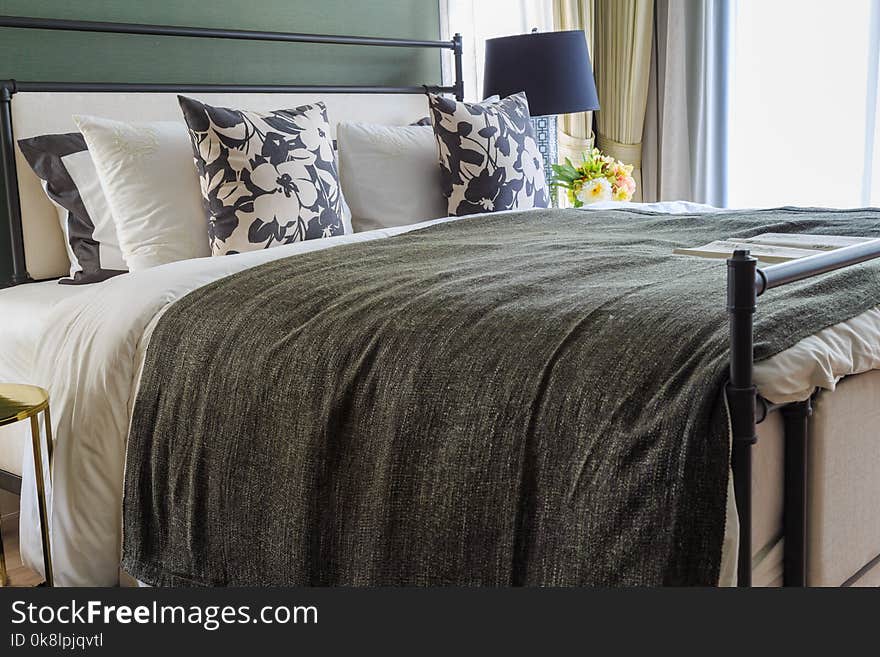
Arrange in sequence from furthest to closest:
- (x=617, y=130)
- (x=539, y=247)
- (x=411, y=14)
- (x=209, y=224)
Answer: (x=617, y=130)
(x=411, y=14)
(x=209, y=224)
(x=539, y=247)

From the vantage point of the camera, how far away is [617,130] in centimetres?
452

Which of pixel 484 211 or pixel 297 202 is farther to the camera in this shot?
pixel 484 211

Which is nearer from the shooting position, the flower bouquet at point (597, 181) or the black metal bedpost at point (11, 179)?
the black metal bedpost at point (11, 179)

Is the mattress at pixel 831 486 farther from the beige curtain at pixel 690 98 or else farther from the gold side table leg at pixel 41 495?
the beige curtain at pixel 690 98

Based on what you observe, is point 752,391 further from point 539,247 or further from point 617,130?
point 617,130

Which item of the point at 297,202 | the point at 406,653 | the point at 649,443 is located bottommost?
the point at 406,653

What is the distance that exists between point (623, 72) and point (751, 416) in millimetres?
3508

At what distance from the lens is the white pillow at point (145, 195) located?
8.16 ft

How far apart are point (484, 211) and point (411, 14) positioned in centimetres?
140

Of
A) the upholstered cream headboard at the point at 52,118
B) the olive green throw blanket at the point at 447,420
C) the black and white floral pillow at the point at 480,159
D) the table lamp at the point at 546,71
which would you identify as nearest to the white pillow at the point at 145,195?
the upholstered cream headboard at the point at 52,118

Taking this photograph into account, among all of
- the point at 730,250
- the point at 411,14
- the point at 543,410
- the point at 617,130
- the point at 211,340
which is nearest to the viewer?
the point at 543,410

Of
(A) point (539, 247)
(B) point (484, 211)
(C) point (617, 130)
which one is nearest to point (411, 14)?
(C) point (617, 130)

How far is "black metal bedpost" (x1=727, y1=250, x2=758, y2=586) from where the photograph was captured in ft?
3.84

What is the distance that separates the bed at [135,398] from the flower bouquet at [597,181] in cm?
71
